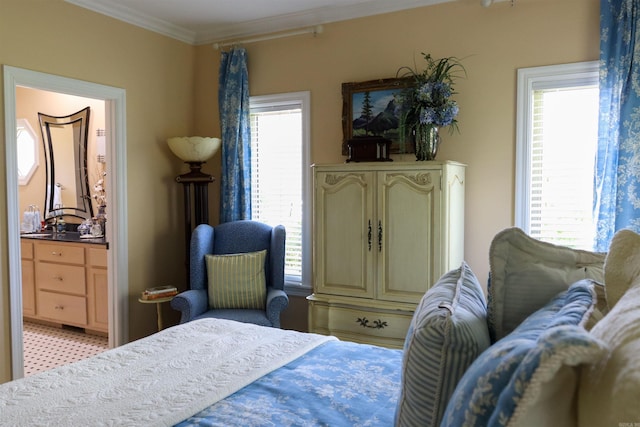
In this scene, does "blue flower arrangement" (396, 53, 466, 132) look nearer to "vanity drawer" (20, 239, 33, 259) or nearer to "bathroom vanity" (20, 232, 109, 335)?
"bathroom vanity" (20, 232, 109, 335)

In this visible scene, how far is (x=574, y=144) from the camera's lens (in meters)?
3.22

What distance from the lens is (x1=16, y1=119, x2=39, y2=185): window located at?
18.6 feet

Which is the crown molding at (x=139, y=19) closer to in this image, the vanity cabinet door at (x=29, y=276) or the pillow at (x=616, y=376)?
the vanity cabinet door at (x=29, y=276)

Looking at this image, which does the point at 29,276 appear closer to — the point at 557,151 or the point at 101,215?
the point at 101,215

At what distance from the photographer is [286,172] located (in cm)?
418

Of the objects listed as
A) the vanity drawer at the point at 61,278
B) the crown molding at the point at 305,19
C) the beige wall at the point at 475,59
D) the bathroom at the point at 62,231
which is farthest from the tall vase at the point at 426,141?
the vanity drawer at the point at 61,278

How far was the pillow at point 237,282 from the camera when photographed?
12.2ft

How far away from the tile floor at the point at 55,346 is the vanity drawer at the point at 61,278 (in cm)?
44

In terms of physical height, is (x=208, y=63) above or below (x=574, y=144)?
above

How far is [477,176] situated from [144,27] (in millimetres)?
2878

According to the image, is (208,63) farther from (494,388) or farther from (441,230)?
(494,388)

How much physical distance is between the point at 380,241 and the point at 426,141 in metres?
0.72

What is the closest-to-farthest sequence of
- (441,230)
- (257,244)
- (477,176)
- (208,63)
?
(441,230), (477,176), (257,244), (208,63)

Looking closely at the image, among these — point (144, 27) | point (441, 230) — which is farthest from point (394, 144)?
point (144, 27)
